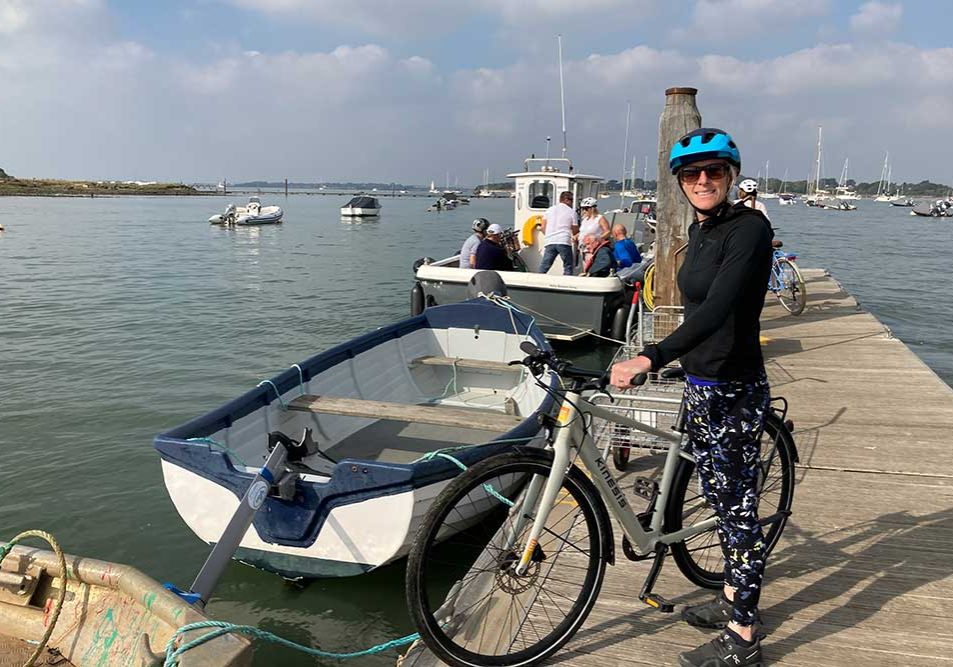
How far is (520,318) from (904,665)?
19.2 ft

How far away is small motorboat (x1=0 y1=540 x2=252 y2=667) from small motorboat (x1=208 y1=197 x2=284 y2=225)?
47.5 m

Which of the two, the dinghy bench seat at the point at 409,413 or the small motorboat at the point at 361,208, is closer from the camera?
the dinghy bench seat at the point at 409,413

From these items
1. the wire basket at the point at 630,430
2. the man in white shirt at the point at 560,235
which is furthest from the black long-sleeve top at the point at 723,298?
the man in white shirt at the point at 560,235

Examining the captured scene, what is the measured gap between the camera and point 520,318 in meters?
8.29

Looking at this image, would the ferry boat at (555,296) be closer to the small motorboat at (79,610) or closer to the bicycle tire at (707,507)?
the bicycle tire at (707,507)

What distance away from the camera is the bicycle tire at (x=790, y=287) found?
10.5 metres

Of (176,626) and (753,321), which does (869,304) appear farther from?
(176,626)

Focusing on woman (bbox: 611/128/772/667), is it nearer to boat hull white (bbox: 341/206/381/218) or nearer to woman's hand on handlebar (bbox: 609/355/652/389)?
woman's hand on handlebar (bbox: 609/355/652/389)

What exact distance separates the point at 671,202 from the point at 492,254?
15.5ft

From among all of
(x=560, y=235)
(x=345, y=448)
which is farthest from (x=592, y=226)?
(x=345, y=448)

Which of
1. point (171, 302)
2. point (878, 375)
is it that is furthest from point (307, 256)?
point (878, 375)

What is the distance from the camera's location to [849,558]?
12.1ft

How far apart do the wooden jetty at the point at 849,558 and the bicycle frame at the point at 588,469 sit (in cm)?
51

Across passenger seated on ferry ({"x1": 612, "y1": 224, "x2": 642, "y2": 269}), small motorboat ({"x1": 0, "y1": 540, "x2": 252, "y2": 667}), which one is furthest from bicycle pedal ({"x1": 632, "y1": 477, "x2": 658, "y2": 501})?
passenger seated on ferry ({"x1": 612, "y1": 224, "x2": 642, "y2": 269})
